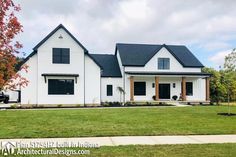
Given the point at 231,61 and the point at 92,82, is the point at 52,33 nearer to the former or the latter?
the point at 92,82

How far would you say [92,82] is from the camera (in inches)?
1299

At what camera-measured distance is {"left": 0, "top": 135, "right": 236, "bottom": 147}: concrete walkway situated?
9516mm

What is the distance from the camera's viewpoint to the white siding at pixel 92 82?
32875 mm

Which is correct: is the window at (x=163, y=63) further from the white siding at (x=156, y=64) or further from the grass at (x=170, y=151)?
the grass at (x=170, y=151)

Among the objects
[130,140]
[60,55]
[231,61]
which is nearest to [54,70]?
[60,55]

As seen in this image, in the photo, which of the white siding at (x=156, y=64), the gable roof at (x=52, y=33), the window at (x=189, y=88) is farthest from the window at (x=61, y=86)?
the window at (x=189, y=88)

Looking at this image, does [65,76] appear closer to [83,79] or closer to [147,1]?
[83,79]

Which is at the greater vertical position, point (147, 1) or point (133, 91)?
point (147, 1)

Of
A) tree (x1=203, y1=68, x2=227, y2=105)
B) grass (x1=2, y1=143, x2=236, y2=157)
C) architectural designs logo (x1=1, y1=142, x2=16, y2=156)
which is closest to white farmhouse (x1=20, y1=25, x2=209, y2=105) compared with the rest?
tree (x1=203, y1=68, x2=227, y2=105)

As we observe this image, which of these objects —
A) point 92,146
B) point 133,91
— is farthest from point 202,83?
point 92,146

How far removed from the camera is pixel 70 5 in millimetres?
22031

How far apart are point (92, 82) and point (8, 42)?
2571 centimetres

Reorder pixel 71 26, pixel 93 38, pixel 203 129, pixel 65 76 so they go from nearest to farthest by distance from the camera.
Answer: pixel 203 129 < pixel 65 76 < pixel 71 26 < pixel 93 38

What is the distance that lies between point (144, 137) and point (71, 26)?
2689 centimetres
